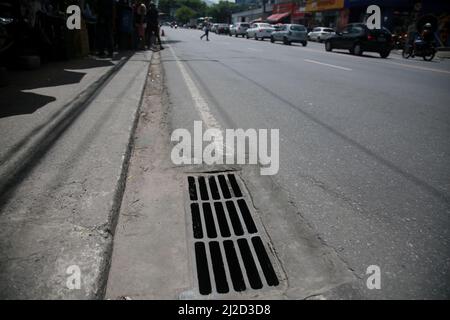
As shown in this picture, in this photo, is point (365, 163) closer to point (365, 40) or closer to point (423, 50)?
point (365, 40)

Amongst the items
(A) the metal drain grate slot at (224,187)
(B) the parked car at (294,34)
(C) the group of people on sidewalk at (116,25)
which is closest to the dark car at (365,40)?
(B) the parked car at (294,34)

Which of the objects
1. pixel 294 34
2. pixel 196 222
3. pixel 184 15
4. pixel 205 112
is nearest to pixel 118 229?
pixel 196 222

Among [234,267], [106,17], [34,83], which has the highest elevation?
[106,17]

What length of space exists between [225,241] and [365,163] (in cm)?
173

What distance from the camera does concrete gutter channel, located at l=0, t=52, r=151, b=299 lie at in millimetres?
1564

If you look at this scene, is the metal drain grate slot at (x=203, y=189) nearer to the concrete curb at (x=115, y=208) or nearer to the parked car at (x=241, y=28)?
the concrete curb at (x=115, y=208)

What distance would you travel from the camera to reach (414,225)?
214 centimetres

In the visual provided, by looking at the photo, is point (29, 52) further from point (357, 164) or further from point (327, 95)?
point (357, 164)

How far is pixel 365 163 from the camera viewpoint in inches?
120

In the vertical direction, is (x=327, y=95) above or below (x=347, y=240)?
above

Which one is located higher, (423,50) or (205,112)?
(423,50)

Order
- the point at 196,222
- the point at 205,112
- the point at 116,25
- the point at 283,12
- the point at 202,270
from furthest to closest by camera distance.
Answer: the point at 283,12 < the point at 116,25 < the point at 205,112 < the point at 196,222 < the point at 202,270

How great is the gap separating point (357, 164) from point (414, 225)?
0.98m
